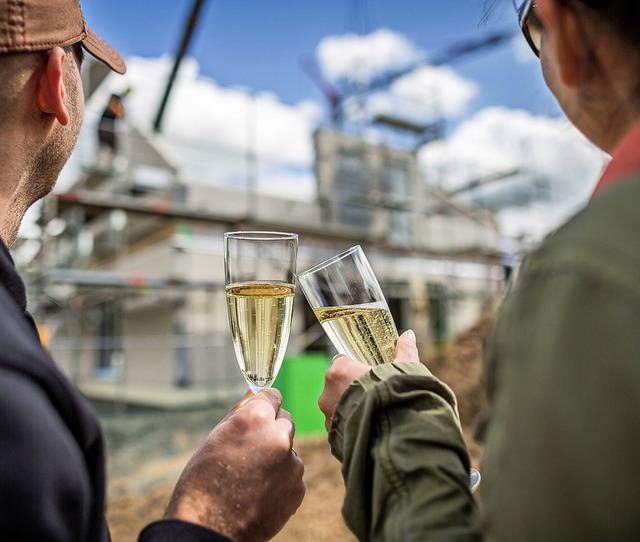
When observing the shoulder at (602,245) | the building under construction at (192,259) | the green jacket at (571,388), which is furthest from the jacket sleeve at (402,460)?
the building under construction at (192,259)

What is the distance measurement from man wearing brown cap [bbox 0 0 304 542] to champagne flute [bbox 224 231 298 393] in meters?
0.09

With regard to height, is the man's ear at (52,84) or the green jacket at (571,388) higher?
the man's ear at (52,84)

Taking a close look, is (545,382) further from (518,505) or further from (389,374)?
(389,374)

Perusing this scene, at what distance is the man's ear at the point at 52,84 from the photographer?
864 mm

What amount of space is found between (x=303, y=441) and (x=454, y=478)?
5544 mm

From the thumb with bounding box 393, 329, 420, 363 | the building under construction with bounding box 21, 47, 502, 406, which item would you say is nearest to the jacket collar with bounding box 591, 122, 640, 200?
the thumb with bounding box 393, 329, 420, 363

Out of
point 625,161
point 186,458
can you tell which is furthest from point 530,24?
point 186,458

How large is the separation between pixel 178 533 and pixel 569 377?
53 cm

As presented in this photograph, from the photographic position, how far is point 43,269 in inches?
270

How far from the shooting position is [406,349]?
0.87 m

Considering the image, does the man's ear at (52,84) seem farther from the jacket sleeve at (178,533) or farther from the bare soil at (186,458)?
the bare soil at (186,458)

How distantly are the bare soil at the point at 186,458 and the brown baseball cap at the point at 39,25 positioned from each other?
3.28 meters

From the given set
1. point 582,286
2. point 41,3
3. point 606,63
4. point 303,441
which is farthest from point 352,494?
point 303,441

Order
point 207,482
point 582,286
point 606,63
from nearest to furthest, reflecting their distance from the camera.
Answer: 1. point 582,286
2. point 606,63
3. point 207,482
